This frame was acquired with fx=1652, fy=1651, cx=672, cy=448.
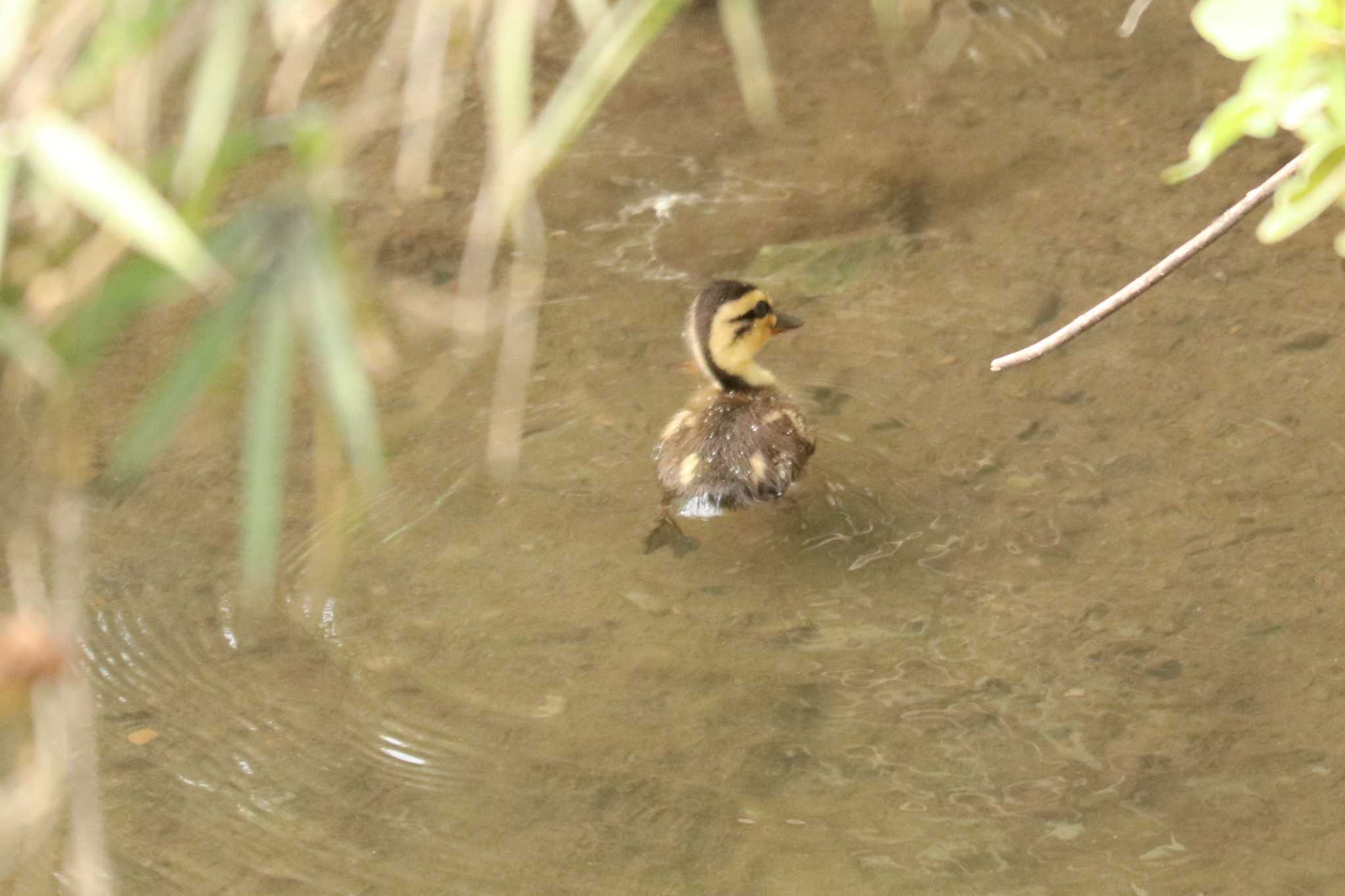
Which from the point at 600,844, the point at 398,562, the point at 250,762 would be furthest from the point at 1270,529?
the point at 250,762

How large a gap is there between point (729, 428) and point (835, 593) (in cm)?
56

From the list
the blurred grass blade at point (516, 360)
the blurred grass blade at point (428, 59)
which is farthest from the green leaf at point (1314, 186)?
the blurred grass blade at point (516, 360)

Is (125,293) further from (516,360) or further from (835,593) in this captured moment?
(516,360)

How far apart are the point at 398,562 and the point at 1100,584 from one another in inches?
59.3

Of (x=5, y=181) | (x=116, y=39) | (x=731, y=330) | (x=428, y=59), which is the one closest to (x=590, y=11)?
(x=428, y=59)

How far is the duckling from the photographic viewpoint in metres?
3.82

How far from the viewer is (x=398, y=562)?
3.64 m

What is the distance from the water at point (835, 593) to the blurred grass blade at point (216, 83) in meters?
1.43

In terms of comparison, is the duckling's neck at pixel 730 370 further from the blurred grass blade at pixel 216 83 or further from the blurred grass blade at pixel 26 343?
the blurred grass blade at pixel 216 83

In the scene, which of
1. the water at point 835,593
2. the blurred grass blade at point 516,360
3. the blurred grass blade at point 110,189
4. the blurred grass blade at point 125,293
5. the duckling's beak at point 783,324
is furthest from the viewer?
the duckling's beak at point 783,324

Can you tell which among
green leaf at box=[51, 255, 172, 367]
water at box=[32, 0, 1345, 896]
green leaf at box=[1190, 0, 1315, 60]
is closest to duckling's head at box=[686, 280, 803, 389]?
water at box=[32, 0, 1345, 896]

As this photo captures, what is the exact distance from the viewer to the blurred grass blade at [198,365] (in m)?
1.89

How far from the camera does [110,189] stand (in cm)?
171

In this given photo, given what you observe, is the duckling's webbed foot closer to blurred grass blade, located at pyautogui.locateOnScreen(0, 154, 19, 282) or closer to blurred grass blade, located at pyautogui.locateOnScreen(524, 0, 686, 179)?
blurred grass blade, located at pyautogui.locateOnScreen(524, 0, 686, 179)
